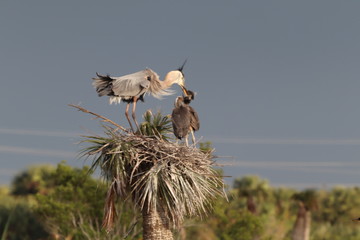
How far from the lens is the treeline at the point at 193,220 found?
82.3 ft

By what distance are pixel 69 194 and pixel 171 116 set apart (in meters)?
15.9

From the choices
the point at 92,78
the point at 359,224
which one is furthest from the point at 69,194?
the point at 359,224

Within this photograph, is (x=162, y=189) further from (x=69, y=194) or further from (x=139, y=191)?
(x=69, y=194)

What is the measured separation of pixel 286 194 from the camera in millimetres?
41094

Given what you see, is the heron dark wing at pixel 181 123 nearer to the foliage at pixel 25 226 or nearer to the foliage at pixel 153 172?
the foliage at pixel 153 172

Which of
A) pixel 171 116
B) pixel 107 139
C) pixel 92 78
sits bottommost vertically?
pixel 107 139

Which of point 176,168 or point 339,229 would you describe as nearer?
point 176,168

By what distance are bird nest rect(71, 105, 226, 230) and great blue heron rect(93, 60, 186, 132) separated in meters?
0.64

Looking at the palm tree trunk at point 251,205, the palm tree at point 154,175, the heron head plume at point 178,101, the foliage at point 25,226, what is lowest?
the foliage at point 25,226

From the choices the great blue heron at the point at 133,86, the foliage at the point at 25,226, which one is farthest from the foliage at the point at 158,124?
the foliage at the point at 25,226

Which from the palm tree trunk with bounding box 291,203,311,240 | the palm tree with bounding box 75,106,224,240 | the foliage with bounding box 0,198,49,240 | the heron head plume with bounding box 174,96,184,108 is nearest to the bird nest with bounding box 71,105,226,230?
the palm tree with bounding box 75,106,224,240

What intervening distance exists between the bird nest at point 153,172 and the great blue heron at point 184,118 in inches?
14.5

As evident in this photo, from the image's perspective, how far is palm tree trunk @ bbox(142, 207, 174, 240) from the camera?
1184 centimetres

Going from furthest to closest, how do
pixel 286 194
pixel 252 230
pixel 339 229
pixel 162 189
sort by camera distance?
1. pixel 286 194
2. pixel 339 229
3. pixel 252 230
4. pixel 162 189
